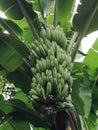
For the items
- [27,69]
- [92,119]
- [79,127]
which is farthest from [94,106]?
[27,69]

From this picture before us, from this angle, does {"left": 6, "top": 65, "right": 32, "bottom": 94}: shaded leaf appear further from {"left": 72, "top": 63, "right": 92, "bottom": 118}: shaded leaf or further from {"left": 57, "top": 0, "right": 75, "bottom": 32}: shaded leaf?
{"left": 57, "top": 0, "right": 75, "bottom": 32}: shaded leaf

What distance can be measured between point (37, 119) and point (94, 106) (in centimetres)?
A: 44

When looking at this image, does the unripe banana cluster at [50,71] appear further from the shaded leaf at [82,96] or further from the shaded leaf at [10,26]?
the shaded leaf at [10,26]

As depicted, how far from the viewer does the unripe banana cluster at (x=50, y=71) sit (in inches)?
59.7

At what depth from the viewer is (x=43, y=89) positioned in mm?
1526

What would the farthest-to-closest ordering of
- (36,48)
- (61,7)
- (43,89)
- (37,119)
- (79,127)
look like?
1. (61,7)
2. (37,119)
3. (79,127)
4. (36,48)
5. (43,89)

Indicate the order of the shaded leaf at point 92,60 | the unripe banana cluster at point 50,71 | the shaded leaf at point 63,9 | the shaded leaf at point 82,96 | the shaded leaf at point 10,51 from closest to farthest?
the unripe banana cluster at point 50,71, the shaded leaf at point 82,96, the shaded leaf at point 10,51, the shaded leaf at point 92,60, the shaded leaf at point 63,9

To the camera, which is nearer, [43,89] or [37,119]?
[43,89]

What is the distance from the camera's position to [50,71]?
1.59m

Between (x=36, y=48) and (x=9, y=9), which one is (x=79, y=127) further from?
(x=9, y=9)

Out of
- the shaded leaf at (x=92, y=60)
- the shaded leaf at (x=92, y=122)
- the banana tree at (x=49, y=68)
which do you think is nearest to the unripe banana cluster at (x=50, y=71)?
the banana tree at (x=49, y=68)

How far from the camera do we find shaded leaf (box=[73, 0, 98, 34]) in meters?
2.01

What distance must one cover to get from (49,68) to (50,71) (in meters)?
0.05

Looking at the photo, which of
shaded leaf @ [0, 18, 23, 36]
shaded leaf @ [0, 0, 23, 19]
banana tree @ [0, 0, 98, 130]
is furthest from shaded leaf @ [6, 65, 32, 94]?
shaded leaf @ [0, 0, 23, 19]
